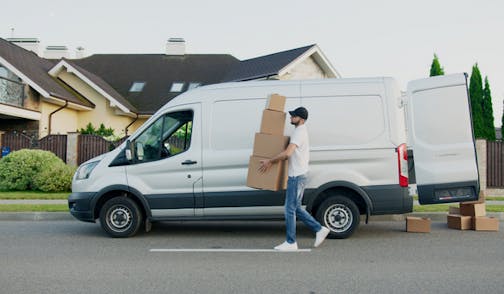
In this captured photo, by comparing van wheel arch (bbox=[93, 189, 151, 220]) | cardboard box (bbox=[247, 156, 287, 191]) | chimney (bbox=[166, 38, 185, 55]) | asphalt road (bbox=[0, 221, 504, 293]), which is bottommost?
asphalt road (bbox=[0, 221, 504, 293])

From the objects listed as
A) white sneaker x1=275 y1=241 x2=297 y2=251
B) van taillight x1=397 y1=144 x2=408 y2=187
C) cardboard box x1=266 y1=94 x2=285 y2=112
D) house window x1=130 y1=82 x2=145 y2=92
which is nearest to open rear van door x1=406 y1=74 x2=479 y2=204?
van taillight x1=397 y1=144 x2=408 y2=187

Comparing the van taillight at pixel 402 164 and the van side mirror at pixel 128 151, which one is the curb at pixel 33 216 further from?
the van taillight at pixel 402 164

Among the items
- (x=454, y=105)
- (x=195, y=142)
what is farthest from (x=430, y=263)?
(x=195, y=142)

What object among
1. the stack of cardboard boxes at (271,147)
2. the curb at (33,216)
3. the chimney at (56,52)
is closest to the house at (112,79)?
the chimney at (56,52)

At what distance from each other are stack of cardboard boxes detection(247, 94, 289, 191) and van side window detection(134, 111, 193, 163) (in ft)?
4.21

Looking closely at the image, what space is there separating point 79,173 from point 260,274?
13.1ft

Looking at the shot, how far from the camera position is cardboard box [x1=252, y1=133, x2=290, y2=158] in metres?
6.76

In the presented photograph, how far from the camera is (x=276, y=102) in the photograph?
6.88 m

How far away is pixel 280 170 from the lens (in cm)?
684

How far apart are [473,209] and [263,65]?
17263 millimetres

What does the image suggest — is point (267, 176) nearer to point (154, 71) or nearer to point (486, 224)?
point (486, 224)

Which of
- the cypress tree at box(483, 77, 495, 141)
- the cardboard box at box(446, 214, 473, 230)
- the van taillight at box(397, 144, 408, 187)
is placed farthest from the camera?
the cypress tree at box(483, 77, 495, 141)

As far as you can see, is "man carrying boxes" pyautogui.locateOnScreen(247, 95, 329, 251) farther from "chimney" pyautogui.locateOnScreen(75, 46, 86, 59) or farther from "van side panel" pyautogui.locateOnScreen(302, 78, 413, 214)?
"chimney" pyautogui.locateOnScreen(75, 46, 86, 59)

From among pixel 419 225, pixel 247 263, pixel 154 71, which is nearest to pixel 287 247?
pixel 247 263
